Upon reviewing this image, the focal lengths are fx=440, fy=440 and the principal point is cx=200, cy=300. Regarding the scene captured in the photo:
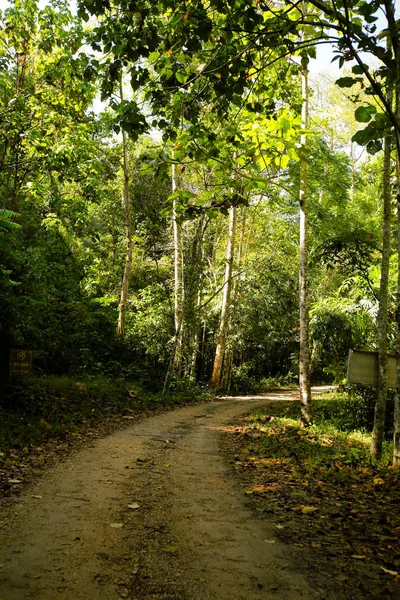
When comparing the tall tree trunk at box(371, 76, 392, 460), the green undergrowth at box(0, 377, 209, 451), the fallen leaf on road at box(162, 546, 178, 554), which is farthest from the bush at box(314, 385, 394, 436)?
the fallen leaf on road at box(162, 546, 178, 554)

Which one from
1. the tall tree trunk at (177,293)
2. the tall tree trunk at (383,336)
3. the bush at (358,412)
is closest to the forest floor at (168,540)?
the tall tree trunk at (383,336)

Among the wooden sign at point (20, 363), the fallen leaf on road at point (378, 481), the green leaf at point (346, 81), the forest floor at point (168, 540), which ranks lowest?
the forest floor at point (168, 540)

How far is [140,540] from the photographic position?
3.63 m

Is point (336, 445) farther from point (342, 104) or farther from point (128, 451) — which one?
point (342, 104)

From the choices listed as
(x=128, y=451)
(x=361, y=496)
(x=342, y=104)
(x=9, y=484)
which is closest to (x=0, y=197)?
(x=128, y=451)

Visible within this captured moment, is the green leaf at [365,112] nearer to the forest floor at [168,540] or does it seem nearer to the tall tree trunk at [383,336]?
the forest floor at [168,540]

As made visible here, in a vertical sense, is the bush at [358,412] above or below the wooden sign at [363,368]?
below

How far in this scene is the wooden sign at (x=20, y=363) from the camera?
8570mm

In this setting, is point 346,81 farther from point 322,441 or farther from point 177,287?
point 177,287

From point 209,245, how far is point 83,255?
759cm

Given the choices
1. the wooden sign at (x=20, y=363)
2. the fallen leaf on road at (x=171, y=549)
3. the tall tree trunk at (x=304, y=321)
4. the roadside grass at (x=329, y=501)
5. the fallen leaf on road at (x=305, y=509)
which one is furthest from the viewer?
the tall tree trunk at (x=304, y=321)

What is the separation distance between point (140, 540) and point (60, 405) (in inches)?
264

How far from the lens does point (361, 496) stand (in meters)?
5.10

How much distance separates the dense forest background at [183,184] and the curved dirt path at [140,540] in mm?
2858
